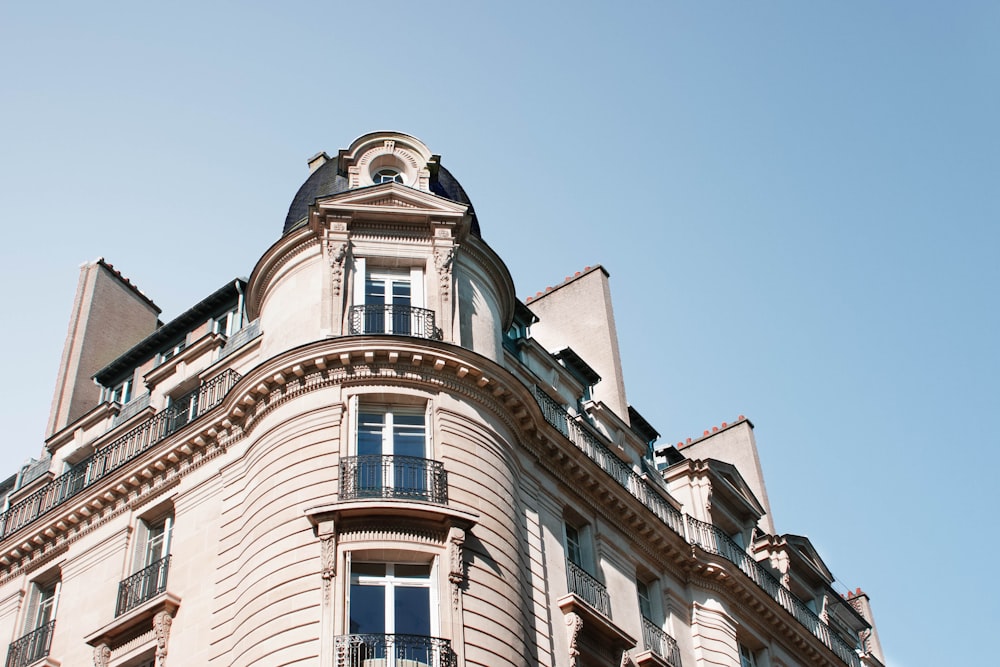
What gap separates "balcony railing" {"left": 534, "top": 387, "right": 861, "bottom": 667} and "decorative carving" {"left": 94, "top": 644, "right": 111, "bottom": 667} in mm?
8553

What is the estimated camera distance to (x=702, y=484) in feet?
95.4

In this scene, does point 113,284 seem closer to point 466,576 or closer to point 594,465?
point 594,465

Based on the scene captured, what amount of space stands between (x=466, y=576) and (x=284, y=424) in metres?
4.09

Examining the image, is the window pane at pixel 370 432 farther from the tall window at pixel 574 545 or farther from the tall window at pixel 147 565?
the tall window at pixel 574 545

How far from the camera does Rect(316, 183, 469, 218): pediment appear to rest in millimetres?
23188

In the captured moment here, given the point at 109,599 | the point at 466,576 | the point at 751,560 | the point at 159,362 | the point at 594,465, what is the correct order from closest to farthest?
the point at 466,576 < the point at 109,599 < the point at 594,465 < the point at 159,362 < the point at 751,560

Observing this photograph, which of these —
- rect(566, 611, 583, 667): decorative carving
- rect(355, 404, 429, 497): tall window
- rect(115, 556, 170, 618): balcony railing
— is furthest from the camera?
rect(115, 556, 170, 618): balcony railing

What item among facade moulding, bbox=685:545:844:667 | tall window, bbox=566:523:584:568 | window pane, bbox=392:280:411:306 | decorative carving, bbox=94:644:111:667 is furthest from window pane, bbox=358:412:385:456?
facade moulding, bbox=685:545:844:667

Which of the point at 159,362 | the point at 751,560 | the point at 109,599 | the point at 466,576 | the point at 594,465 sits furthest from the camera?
the point at 751,560

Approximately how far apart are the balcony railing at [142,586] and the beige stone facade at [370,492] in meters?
0.04

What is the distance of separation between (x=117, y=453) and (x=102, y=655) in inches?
177

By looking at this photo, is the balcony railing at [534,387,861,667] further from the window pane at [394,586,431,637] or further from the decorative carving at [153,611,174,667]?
the decorative carving at [153,611,174,667]

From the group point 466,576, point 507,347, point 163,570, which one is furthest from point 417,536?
point 507,347

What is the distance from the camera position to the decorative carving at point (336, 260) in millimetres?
22438
